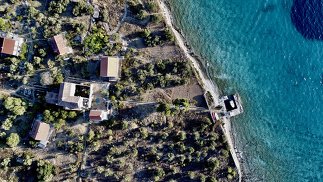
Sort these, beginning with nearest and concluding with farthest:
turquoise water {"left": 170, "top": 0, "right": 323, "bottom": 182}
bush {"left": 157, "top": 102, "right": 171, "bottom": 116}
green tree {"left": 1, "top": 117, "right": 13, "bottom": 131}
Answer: green tree {"left": 1, "top": 117, "right": 13, "bottom": 131}
bush {"left": 157, "top": 102, "right": 171, "bottom": 116}
turquoise water {"left": 170, "top": 0, "right": 323, "bottom": 182}

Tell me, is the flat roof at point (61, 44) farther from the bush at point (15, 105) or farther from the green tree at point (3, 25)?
the bush at point (15, 105)

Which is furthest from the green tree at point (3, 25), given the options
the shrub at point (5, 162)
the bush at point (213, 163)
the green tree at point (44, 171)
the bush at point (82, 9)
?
the bush at point (213, 163)


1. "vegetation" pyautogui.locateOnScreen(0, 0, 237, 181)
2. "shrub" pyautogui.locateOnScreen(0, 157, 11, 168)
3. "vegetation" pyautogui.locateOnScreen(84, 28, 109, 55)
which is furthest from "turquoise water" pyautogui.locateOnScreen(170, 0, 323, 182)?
"shrub" pyautogui.locateOnScreen(0, 157, 11, 168)

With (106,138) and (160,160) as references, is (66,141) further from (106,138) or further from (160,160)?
(160,160)

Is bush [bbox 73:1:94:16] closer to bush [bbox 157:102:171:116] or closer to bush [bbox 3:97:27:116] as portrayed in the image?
bush [bbox 3:97:27:116]

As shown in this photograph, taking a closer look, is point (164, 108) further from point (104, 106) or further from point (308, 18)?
point (308, 18)

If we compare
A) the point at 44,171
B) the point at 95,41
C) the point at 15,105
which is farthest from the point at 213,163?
the point at 15,105
